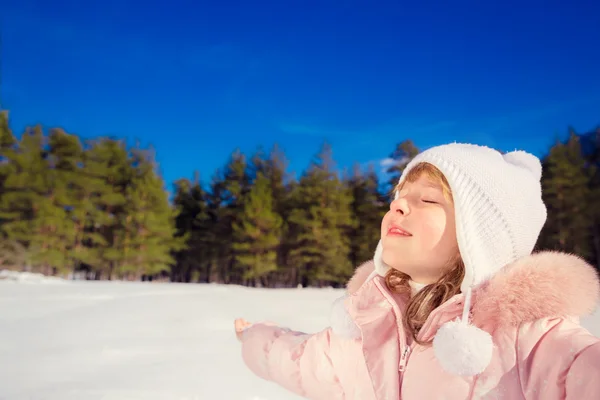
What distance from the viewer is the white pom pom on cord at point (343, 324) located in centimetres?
145

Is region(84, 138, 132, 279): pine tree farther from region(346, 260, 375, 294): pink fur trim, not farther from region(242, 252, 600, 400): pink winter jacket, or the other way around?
region(242, 252, 600, 400): pink winter jacket

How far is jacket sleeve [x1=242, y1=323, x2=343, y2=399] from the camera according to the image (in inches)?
60.5

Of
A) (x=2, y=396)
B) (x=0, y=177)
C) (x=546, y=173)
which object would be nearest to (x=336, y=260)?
(x=546, y=173)

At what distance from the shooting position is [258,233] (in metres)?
21.3

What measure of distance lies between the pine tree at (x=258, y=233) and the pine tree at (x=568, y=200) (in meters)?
13.7

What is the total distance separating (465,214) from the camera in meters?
1.28

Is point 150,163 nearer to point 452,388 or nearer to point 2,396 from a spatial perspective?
point 2,396

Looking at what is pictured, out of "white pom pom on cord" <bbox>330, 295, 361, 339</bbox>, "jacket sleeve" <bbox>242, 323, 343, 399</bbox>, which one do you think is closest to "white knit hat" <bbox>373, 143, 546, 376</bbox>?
"white pom pom on cord" <bbox>330, 295, 361, 339</bbox>

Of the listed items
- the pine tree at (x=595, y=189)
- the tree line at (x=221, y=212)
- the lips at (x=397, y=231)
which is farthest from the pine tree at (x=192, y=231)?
the lips at (x=397, y=231)

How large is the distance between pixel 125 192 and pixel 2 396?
23.1 meters

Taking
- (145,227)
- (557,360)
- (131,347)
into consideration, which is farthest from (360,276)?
(145,227)

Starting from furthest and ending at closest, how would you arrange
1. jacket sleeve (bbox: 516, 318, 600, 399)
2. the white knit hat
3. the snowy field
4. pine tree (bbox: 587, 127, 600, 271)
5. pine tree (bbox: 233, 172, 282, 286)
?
pine tree (bbox: 233, 172, 282, 286)
pine tree (bbox: 587, 127, 600, 271)
the snowy field
the white knit hat
jacket sleeve (bbox: 516, 318, 600, 399)

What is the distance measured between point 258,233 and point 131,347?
717 inches

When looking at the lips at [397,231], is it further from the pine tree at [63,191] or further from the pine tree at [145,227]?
the pine tree at [63,191]
